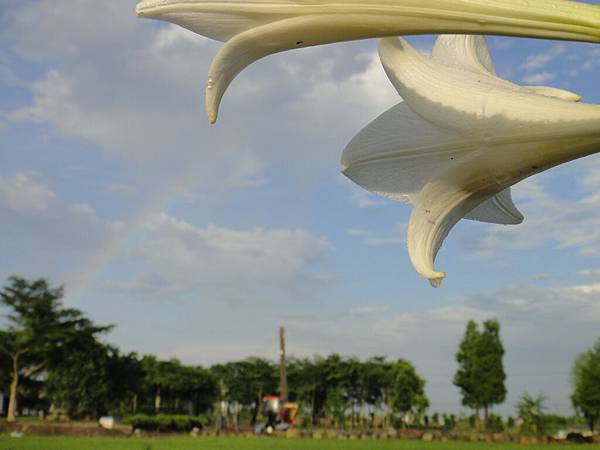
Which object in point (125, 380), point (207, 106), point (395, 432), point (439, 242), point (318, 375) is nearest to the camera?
point (207, 106)

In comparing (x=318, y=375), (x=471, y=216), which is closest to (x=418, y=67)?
(x=471, y=216)

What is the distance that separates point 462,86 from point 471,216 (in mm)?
320

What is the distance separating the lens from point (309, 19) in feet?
3.54

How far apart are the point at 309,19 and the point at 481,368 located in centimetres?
2667

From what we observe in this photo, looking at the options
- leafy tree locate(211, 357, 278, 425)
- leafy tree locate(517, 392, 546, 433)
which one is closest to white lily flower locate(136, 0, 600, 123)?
leafy tree locate(517, 392, 546, 433)

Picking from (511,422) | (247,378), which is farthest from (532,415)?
(247,378)

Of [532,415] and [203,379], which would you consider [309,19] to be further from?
[203,379]

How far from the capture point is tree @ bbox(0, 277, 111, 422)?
29844 millimetres

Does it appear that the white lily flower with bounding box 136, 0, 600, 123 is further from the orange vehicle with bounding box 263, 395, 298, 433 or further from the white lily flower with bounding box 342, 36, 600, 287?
the orange vehicle with bounding box 263, 395, 298, 433

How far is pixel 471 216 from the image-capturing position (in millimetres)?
1421

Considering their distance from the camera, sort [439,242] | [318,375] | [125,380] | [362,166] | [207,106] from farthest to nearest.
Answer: [318,375] < [125,380] < [362,166] < [439,242] < [207,106]

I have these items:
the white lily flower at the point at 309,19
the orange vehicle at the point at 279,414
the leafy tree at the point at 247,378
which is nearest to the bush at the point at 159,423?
the orange vehicle at the point at 279,414

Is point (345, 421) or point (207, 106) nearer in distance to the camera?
point (207, 106)

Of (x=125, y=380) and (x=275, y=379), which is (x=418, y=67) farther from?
(x=275, y=379)
